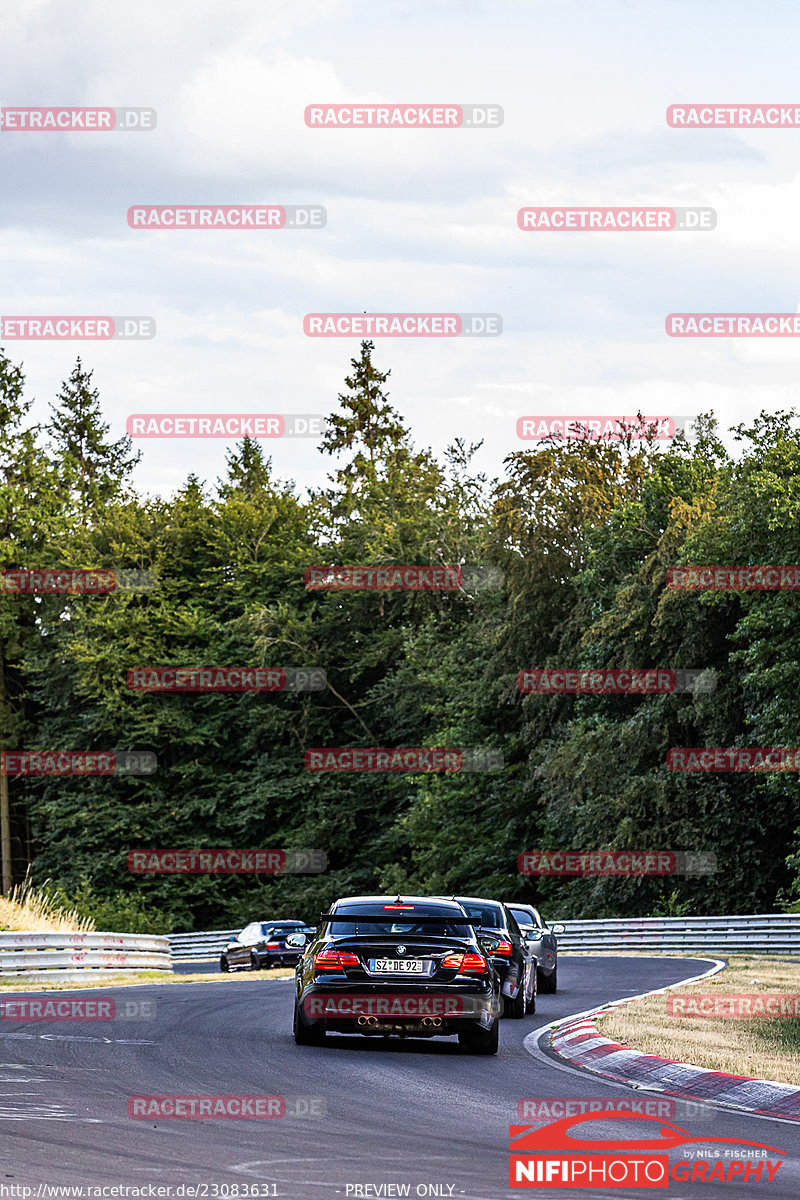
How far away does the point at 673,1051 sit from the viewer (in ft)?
45.6

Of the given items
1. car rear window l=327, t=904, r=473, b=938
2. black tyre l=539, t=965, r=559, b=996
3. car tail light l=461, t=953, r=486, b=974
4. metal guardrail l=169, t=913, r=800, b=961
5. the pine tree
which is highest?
the pine tree

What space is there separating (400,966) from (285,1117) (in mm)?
4084

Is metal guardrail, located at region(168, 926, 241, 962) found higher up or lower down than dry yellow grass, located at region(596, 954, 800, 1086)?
lower down

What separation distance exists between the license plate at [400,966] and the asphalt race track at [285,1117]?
0.77 meters

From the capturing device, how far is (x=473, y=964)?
568 inches

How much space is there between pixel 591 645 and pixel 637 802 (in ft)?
17.2

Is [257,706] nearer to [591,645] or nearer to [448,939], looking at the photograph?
[591,645]

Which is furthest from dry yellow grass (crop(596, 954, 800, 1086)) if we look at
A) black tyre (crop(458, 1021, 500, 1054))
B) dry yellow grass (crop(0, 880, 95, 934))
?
dry yellow grass (crop(0, 880, 95, 934))

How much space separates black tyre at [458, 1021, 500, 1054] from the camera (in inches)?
581

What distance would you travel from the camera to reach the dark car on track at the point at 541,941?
23375 millimetres

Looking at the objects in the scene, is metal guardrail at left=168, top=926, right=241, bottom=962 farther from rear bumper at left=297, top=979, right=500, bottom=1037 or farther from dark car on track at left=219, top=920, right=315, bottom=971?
rear bumper at left=297, top=979, right=500, bottom=1037

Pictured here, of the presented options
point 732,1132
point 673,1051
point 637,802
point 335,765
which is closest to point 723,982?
point 673,1051

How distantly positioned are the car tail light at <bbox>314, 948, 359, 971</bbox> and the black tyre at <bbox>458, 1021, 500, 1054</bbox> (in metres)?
1.23

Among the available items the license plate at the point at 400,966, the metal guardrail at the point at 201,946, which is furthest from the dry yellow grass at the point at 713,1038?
the metal guardrail at the point at 201,946
